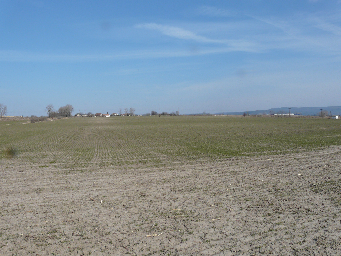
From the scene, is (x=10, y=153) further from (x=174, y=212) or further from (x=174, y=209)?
(x=174, y=212)

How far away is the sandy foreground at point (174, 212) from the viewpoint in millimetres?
5520

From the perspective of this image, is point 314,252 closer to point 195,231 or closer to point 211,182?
point 195,231

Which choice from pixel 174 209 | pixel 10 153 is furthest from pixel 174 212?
pixel 10 153

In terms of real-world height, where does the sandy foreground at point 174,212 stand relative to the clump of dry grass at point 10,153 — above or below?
below

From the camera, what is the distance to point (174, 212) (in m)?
7.27

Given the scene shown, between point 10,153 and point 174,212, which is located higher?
point 10,153

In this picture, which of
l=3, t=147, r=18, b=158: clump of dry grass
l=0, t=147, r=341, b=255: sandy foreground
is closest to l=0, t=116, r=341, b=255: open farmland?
l=0, t=147, r=341, b=255: sandy foreground

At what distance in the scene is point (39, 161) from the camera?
15656 millimetres

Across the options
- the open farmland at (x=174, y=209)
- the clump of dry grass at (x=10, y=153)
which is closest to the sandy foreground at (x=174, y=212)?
the open farmland at (x=174, y=209)

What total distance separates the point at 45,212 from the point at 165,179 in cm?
440

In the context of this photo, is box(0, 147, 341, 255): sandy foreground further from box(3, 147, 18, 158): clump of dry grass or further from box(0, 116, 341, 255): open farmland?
box(3, 147, 18, 158): clump of dry grass

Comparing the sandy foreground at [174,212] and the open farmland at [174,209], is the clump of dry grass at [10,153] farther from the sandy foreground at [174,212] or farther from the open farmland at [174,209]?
the sandy foreground at [174,212]

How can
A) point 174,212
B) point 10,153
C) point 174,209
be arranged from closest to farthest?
point 174,212 < point 174,209 < point 10,153

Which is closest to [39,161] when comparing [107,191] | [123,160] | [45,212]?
[123,160]
